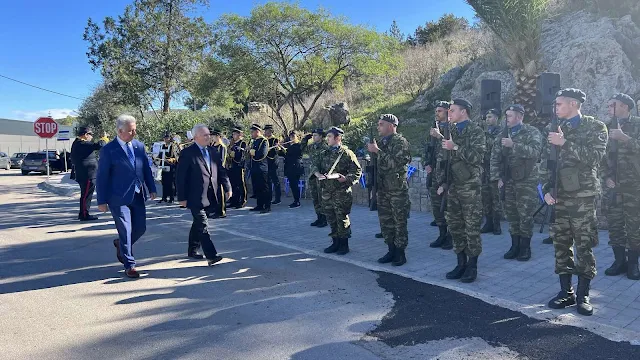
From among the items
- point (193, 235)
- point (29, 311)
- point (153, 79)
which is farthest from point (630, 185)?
point (153, 79)

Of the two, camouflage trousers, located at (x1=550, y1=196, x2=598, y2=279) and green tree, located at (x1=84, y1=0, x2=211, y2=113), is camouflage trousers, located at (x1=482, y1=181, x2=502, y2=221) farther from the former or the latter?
green tree, located at (x1=84, y1=0, x2=211, y2=113)

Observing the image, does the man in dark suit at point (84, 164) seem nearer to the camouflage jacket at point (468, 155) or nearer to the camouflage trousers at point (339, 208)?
the camouflage trousers at point (339, 208)

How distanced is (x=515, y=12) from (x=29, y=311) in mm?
12339

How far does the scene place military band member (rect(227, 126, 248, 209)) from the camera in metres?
11.2

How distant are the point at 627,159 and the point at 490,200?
2.64m

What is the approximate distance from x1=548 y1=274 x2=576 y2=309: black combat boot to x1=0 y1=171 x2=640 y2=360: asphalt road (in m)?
0.44

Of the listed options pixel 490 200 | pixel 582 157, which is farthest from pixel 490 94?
pixel 582 157

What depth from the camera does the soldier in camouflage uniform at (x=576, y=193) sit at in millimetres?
4211

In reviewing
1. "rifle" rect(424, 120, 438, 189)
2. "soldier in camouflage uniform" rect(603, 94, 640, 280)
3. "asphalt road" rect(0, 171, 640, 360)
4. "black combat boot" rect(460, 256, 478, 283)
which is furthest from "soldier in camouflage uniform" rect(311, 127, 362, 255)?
Result: "soldier in camouflage uniform" rect(603, 94, 640, 280)

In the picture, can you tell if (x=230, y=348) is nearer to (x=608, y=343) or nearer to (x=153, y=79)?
(x=608, y=343)

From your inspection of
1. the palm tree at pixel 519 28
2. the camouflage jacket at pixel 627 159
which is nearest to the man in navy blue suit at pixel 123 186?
the camouflage jacket at pixel 627 159

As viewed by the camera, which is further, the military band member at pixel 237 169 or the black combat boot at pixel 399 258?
the military band member at pixel 237 169

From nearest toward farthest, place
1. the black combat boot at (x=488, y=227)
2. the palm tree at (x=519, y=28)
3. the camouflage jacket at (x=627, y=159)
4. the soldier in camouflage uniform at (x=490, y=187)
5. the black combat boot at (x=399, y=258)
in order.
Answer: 1. the camouflage jacket at (x=627, y=159)
2. the black combat boot at (x=399, y=258)
3. the soldier in camouflage uniform at (x=490, y=187)
4. the black combat boot at (x=488, y=227)
5. the palm tree at (x=519, y=28)

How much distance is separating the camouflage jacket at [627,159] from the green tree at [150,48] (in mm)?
23727
